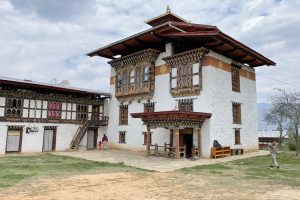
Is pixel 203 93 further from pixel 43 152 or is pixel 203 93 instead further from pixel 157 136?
pixel 43 152

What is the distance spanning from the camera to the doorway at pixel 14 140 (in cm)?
2591

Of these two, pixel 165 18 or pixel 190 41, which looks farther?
pixel 165 18

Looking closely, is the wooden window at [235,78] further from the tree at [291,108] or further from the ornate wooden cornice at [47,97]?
the ornate wooden cornice at [47,97]

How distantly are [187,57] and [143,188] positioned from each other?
15463 millimetres

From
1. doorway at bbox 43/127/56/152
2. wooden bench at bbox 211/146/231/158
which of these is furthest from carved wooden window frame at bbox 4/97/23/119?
wooden bench at bbox 211/146/231/158

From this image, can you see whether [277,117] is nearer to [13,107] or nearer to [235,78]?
[235,78]

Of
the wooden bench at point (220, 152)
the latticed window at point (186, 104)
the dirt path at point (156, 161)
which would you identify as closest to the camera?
the dirt path at point (156, 161)

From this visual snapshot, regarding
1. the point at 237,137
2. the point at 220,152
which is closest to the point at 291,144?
the point at 237,137

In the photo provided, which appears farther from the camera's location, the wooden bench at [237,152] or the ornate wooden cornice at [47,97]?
the ornate wooden cornice at [47,97]

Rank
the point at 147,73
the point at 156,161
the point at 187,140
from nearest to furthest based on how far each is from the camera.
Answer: the point at 156,161 → the point at 187,140 → the point at 147,73

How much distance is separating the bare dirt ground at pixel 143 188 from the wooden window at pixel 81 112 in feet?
60.3

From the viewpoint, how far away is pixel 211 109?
22500mm

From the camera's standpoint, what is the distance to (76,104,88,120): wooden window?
31.0 meters

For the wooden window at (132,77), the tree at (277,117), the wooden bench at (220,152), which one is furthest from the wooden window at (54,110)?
the tree at (277,117)
